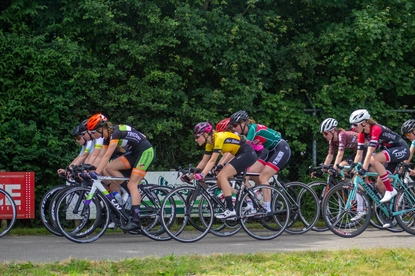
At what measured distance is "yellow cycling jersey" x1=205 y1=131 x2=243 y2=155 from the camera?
1127cm

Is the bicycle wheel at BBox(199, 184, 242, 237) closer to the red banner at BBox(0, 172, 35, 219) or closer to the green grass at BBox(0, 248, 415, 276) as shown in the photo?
the green grass at BBox(0, 248, 415, 276)

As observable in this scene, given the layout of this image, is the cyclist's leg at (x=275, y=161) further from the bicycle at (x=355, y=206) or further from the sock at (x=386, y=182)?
the sock at (x=386, y=182)

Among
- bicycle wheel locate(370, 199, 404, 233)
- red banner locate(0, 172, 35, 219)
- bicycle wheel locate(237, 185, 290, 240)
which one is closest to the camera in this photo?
bicycle wheel locate(237, 185, 290, 240)

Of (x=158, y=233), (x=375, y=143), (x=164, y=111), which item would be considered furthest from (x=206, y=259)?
(x=164, y=111)

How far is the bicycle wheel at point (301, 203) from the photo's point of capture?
12.3 meters

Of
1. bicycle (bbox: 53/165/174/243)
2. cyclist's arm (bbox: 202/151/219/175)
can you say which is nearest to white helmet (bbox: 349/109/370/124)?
cyclist's arm (bbox: 202/151/219/175)

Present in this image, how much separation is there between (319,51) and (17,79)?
6.57 m

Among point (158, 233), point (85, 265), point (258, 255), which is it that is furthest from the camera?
point (158, 233)

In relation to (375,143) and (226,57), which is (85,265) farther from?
(226,57)

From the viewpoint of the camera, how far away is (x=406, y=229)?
1200cm

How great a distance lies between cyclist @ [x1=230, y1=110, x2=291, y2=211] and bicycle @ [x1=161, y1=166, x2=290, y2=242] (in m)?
0.23

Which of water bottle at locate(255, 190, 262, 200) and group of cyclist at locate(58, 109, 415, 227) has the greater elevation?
group of cyclist at locate(58, 109, 415, 227)

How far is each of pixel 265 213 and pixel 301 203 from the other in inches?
44.3

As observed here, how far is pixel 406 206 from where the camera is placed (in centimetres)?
1214
